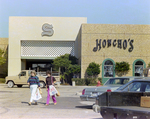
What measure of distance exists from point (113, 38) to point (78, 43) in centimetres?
631

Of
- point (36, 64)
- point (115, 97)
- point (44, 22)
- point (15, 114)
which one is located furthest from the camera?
point (36, 64)

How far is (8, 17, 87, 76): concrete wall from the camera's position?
39.0m

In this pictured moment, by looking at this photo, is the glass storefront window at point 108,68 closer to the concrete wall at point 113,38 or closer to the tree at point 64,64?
the concrete wall at point 113,38

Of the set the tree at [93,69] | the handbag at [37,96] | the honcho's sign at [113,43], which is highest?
the honcho's sign at [113,43]

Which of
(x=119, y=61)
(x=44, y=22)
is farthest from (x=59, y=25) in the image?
(x=119, y=61)

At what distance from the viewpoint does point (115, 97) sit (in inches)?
273

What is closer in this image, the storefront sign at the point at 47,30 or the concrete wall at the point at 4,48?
the storefront sign at the point at 47,30

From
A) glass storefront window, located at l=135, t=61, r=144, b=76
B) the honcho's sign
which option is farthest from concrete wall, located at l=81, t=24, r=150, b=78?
glass storefront window, located at l=135, t=61, r=144, b=76

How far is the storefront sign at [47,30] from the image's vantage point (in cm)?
3912

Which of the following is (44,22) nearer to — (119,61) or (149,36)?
(119,61)

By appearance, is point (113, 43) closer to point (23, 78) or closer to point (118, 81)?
point (23, 78)

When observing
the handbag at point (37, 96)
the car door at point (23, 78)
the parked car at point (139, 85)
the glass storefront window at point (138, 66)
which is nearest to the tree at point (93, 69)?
the glass storefront window at point (138, 66)

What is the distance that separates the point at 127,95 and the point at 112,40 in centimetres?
2563

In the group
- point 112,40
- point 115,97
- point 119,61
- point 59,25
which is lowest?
point 115,97
